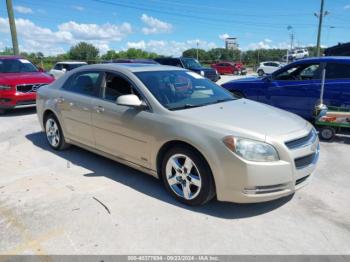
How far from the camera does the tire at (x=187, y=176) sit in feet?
11.8

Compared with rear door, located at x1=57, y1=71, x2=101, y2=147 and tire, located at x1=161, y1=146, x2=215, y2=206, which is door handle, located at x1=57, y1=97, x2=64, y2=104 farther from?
tire, located at x1=161, y1=146, x2=215, y2=206

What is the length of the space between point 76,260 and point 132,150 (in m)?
1.71

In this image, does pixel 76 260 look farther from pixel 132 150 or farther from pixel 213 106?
pixel 213 106

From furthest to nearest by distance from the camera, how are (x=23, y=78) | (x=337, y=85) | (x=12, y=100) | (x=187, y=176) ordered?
(x=23, y=78) < (x=12, y=100) < (x=337, y=85) < (x=187, y=176)

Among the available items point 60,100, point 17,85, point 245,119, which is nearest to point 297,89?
point 245,119

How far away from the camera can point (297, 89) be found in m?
7.47

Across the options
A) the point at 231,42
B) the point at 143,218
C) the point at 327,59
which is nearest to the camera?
the point at 143,218

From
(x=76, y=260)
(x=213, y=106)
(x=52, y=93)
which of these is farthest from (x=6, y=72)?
(x=76, y=260)

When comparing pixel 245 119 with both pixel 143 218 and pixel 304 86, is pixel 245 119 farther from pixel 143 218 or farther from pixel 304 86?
pixel 304 86

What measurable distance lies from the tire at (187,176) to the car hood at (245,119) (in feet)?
1.27

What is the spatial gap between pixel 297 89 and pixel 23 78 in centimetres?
731

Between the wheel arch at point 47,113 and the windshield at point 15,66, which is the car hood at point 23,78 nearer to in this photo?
the windshield at point 15,66

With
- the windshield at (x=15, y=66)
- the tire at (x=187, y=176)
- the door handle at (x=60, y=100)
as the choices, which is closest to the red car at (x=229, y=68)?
the windshield at (x=15, y=66)

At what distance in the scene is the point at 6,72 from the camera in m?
10.1
